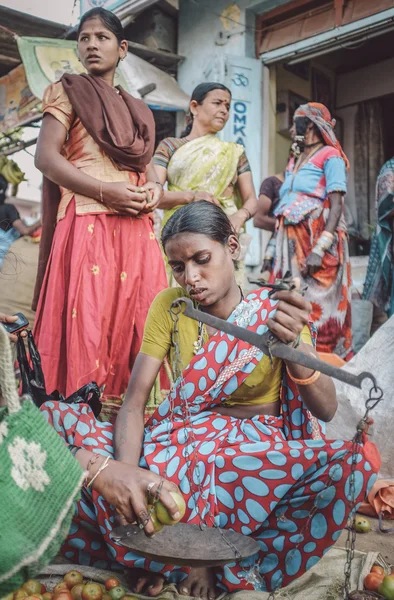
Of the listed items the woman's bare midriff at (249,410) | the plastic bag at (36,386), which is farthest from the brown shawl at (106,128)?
the woman's bare midriff at (249,410)

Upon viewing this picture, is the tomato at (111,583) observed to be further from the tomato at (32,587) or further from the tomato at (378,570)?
the tomato at (378,570)

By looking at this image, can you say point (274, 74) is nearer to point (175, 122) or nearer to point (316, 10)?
point (316, 10)

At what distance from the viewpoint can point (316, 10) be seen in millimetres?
7309

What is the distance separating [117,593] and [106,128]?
222 cm

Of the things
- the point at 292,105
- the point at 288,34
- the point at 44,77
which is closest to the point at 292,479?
the point at 44,77

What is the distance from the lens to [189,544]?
192cm

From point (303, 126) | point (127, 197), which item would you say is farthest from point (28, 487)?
point (303, 126)

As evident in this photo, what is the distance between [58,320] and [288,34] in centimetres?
585

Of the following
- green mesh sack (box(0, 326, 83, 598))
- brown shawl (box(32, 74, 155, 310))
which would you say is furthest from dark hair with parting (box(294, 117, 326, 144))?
green mesh sack (box(0, 326, 83, 598))

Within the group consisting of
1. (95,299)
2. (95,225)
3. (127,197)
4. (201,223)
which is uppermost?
(127,197)

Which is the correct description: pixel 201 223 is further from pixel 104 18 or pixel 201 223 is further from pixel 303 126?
pixel 303 126

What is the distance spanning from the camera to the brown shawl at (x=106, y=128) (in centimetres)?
328

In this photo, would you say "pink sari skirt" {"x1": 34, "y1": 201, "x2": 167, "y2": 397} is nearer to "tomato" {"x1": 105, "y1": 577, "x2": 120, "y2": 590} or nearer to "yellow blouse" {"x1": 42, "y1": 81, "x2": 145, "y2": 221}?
"yellow blouse" {"x1": 42, "y1": 81, "x2": 145, "y2": 221}

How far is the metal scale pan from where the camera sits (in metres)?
1.80
